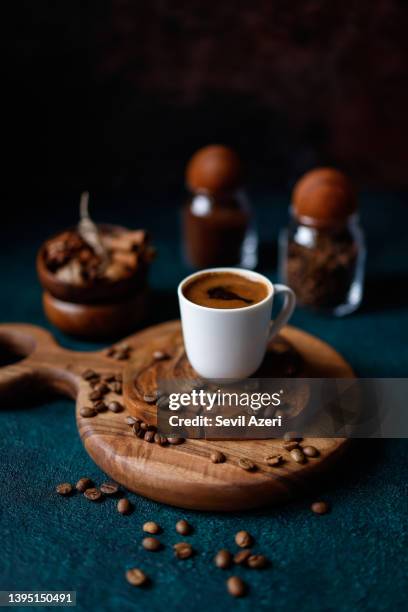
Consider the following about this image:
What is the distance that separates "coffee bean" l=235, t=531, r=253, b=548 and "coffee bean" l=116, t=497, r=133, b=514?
8.6 inches

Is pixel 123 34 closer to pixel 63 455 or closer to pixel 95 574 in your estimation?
pixel 63 455

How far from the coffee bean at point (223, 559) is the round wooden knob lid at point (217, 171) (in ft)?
4.15

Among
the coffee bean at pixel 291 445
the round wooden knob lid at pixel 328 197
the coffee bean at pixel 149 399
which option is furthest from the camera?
the round wooden knob lid at pixel 328 197

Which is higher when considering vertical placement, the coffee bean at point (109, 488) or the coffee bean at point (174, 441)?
the coffee bean at point (174, 441)

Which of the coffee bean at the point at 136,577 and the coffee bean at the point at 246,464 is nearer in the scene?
the coffee bean at the point at 136,577

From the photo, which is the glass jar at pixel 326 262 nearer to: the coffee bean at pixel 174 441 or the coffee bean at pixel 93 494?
the coffee bean at pixel 174 441

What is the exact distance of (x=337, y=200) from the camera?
1945 millimetres

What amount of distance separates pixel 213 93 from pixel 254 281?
1449mm

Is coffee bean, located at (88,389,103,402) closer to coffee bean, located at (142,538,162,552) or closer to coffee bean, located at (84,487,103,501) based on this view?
coffee bean, located at (84,487,103,501)

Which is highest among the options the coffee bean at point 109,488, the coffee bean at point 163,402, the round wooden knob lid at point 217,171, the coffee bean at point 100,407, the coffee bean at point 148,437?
the round wooden knob lid at point 217,171

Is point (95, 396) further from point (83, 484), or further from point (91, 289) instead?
point (91, 289)

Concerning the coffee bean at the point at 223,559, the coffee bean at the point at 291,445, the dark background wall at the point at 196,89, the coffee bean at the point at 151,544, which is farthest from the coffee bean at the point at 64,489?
the dark background wall at the point at 196,89

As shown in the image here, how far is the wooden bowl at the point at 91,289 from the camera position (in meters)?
1.80

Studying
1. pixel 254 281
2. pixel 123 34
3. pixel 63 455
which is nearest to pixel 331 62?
pixel 123 34
